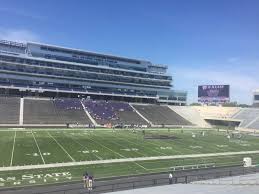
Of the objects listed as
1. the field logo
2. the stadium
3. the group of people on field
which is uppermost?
the stadium

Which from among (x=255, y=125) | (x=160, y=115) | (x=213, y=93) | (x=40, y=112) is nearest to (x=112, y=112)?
(x=160, y=115)

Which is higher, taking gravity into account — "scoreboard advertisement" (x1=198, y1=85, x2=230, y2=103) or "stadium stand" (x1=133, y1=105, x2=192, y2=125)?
"scoreboard advertisement" (x1=198, y1=85, x2=230, y2=103)

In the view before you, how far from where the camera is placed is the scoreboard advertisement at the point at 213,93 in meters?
115

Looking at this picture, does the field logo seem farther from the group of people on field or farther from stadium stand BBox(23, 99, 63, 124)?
stadium stand BBox(23, 99, 63, 124)

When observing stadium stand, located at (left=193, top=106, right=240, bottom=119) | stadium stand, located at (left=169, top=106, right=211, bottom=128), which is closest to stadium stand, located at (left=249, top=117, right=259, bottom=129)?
stadium stand, located at (left=193, top=106, right=240, bottom=119)

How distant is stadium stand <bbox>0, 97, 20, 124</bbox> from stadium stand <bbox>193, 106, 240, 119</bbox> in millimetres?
55978

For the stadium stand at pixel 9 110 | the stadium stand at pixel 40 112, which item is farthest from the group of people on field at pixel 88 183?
the stadium stand at pixel 40 112

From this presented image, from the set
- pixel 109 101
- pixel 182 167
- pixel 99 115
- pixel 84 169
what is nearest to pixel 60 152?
pixel 84 169

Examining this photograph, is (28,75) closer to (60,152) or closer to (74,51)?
(74,51)

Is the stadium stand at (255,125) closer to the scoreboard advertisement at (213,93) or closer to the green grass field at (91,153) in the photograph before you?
the scoreboard advertisement at (213,93)

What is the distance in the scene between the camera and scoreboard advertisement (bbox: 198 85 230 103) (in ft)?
376

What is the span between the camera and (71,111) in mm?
92812

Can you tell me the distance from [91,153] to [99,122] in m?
42.5

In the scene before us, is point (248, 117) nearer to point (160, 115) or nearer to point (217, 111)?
point (217, 111)
